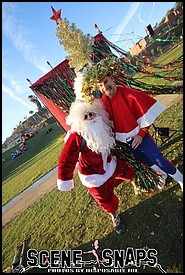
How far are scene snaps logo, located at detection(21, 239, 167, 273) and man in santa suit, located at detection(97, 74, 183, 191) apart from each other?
1.18 metres

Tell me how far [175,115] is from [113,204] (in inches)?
151

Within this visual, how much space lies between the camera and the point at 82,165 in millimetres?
3039

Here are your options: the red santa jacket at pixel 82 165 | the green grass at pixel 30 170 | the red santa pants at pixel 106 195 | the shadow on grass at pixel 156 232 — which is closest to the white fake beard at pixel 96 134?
the red santa jacket at pixel 82 165

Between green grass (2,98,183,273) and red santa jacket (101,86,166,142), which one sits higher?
red santa jacket (101,86,166,142)

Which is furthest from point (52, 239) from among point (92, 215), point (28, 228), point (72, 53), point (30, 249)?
point (72, 53)

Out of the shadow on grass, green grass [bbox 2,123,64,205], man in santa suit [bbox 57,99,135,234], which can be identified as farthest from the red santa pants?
green grass [bbox 2,123,64,205]

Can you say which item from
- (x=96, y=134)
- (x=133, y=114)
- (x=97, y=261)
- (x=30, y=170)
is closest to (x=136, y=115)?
(x=133, y=114)

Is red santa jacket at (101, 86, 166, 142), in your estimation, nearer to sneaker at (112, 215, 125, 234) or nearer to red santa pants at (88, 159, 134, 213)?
red santa pants at (88, 159, 134, 213)

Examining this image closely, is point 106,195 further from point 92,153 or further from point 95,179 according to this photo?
point 92,153

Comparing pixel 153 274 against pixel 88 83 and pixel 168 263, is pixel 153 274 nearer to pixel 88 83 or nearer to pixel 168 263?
pixel 168 263

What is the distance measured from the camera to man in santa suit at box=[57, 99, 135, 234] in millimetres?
2795

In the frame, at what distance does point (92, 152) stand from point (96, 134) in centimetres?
29

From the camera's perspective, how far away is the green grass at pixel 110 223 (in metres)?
2.67

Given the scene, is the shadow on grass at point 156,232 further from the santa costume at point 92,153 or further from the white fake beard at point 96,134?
the white fake beard at point 96,134
